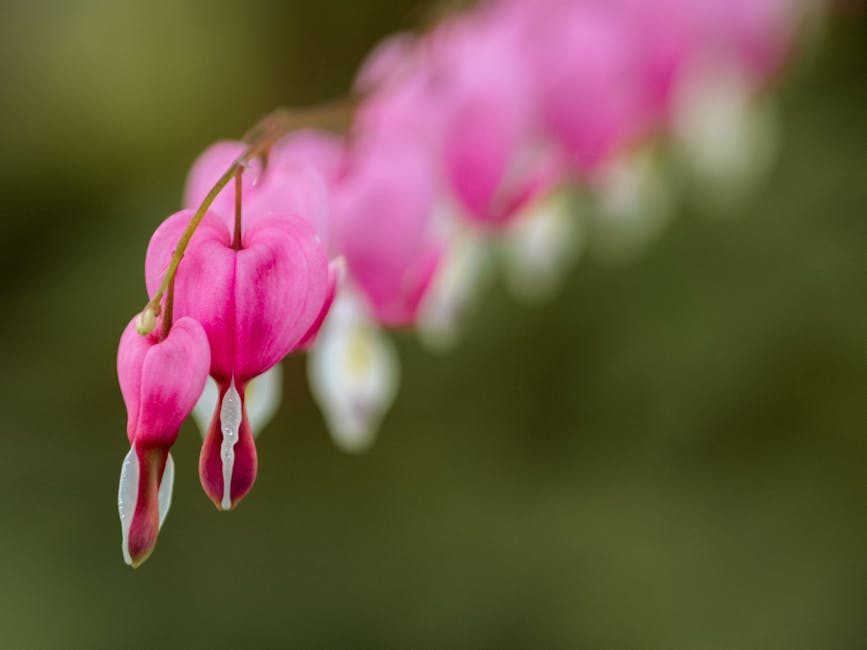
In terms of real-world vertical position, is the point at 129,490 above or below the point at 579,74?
below

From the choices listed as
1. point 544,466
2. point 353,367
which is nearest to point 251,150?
point 353,367

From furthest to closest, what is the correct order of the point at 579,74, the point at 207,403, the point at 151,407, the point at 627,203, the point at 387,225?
the point at 627,203
the point at 579,74
the point at 387,225
the point at 207,403
the point at 151,407

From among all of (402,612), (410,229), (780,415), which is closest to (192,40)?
(402,612)

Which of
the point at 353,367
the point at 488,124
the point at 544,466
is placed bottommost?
the point at 544,466

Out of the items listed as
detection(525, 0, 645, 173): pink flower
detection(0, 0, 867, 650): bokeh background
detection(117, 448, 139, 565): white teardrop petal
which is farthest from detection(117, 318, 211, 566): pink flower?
detection(0, 0, 867, 650): bokeh background

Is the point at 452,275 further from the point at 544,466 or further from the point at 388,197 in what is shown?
the point at 544,466

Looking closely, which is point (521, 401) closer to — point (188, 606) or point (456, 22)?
point (188, 606)
